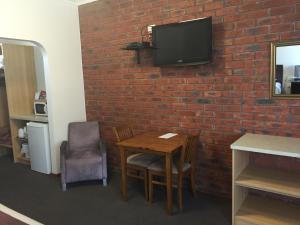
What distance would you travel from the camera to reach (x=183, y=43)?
10.3ft

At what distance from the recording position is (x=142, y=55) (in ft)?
12.0

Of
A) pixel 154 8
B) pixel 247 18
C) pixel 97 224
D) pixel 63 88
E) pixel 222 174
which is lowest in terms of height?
pixel 97 224

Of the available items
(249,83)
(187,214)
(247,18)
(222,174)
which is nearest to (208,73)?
(249,83)

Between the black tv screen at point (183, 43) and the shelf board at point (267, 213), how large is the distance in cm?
161

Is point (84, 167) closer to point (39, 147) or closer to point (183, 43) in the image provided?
point (39, 147)

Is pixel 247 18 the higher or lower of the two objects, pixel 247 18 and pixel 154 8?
the lower

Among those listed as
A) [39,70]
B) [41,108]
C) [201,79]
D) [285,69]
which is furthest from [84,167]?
[285,69]

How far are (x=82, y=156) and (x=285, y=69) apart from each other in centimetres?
272

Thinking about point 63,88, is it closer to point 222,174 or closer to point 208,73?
point 208,73

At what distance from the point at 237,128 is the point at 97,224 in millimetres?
1839

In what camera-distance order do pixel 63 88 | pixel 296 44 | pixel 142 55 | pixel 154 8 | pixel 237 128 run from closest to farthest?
pixel 296 44 < pixel 237 128 < pixel 154 8 < pixel 142 55 < pixel 63 88

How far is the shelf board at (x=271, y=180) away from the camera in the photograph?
2.32 meters

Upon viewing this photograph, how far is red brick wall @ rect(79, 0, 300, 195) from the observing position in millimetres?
2732

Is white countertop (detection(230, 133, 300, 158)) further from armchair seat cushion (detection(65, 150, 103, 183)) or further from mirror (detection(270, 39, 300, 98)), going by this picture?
armchair seat cushion (detection(65, 150, 103, 183))
